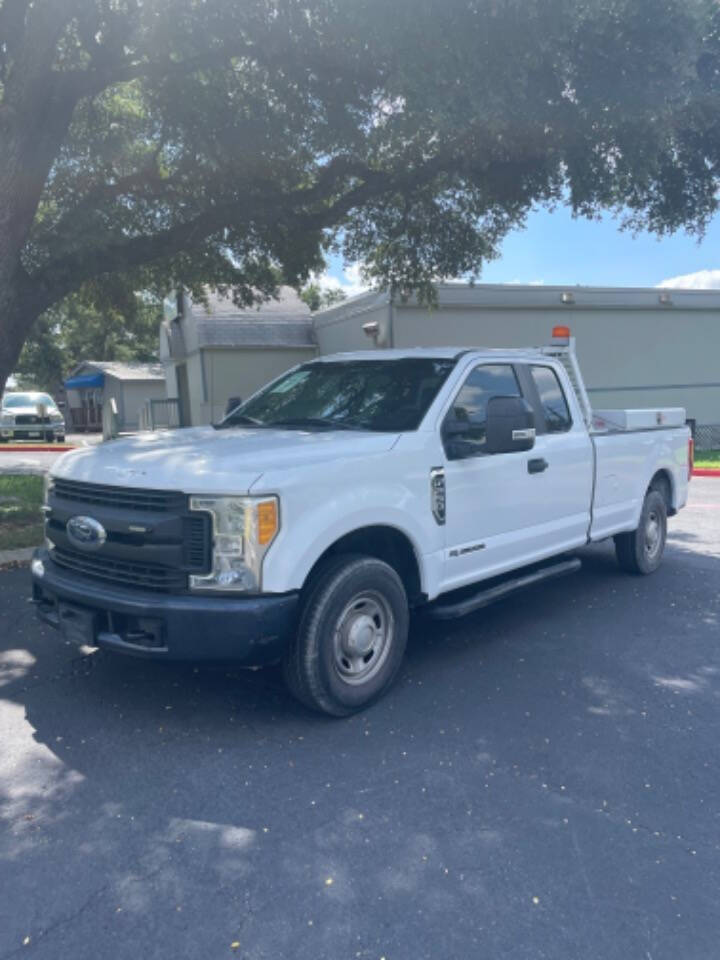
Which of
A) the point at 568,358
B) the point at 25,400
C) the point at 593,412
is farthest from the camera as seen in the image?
the point at 25,400

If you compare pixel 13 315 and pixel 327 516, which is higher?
pixel 13 315

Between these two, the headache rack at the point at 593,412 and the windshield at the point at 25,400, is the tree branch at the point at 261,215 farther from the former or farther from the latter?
the windshield at the point at 25,400

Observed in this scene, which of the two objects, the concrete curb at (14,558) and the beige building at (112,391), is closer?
the concrete curb at (14,558)

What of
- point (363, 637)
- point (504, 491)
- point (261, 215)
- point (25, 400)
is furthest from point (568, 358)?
point (25, 400)

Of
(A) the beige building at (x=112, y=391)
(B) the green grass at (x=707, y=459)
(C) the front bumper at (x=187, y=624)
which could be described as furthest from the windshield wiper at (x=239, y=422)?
(A) the beige building at (x=112, y=391)

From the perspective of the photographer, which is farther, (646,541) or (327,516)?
(646,541)

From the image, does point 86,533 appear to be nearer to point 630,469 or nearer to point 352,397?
point 352,397

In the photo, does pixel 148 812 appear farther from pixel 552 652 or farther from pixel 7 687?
pixel 552 652

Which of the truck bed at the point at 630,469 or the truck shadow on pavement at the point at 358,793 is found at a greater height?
the truck bed at the point at 630,469

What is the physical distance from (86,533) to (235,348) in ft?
50.7

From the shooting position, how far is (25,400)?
27844 mm

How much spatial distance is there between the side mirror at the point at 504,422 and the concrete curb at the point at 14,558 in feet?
16.7

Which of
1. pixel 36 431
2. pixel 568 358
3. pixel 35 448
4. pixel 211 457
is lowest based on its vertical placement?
pixel 35 448

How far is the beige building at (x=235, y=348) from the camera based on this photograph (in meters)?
19.0
